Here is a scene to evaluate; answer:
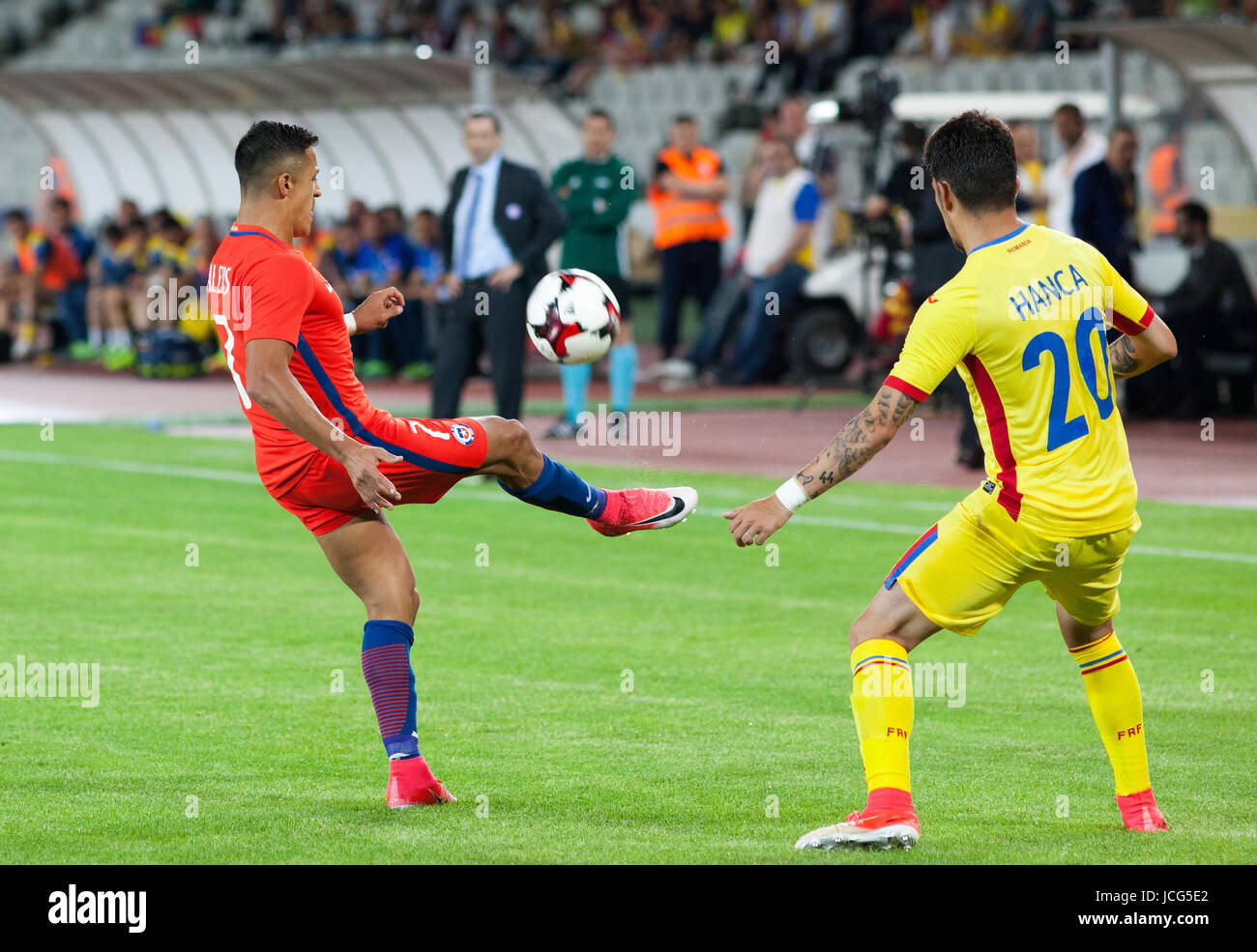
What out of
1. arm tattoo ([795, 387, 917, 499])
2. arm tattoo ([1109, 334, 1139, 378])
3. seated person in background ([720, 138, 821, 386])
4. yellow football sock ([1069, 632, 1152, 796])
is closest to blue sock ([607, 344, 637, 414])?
seated person in background ([720, 138, 821, 386])

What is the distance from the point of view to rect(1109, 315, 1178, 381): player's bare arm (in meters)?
5.50

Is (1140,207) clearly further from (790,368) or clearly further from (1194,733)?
(1194,733)

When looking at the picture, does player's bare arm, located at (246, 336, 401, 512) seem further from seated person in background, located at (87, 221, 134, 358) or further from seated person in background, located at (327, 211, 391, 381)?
seated person in background, located at (87, 221, 134, 358)

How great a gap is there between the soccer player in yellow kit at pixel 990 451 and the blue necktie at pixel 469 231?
8745mm

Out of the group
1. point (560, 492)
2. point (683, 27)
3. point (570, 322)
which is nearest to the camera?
point (560, 492)

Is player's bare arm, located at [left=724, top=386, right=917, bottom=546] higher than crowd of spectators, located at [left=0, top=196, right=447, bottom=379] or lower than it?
lower

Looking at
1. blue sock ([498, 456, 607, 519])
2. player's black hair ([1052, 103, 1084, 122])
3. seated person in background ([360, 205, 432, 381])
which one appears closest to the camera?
blue sock ([498, 456, 607, 519])

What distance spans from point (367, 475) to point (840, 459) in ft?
4.23

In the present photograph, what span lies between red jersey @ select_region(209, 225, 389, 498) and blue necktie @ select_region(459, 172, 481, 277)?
801 centimetres

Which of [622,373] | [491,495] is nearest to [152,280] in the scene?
[622,373]

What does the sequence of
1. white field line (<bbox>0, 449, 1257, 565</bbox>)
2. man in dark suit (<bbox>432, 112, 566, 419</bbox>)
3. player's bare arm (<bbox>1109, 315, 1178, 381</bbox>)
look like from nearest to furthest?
player's bare arm (<bbox>1109, 315, 1178, 381</bbox>), white field line (<bbox>0, 449, 1257, 565</bbox>), man in dark suit (<bbox>432, 112, 566, 419</bbox>)

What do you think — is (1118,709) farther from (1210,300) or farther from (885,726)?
(1210,300)

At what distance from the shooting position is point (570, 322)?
784 centimetres

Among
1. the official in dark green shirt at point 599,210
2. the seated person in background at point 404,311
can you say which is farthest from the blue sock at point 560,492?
the seated person in background at point 404,311
